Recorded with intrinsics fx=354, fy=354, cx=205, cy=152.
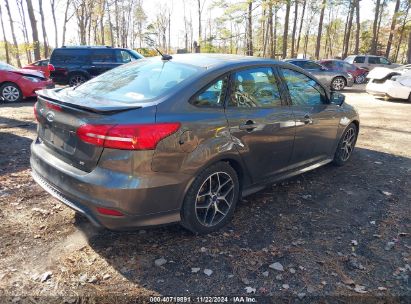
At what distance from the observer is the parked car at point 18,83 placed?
1044cm

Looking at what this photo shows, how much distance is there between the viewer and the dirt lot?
106 inches

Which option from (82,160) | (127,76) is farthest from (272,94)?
(82,160)

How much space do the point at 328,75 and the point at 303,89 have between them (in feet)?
47.2

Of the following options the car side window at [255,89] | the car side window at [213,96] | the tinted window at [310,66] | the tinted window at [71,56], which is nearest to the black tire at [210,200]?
the car side window at [213,96]

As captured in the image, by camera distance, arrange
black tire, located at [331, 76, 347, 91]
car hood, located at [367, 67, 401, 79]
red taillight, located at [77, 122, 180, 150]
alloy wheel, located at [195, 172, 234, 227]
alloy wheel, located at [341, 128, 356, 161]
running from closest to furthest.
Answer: red taillight, located at [77, 122, 180, 150] < alloy wheel, located at [195, 172, 234, 227] < alloy wheel, located at [341, 128, 356, 161] < car hood, located at [367, 67, 401, 79] < black tire, located at [331, 76, 347, 91]

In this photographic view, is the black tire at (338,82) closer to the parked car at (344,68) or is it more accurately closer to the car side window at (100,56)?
the parked car at (344,68)

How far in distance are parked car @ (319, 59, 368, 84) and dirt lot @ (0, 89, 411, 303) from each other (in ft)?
49.3

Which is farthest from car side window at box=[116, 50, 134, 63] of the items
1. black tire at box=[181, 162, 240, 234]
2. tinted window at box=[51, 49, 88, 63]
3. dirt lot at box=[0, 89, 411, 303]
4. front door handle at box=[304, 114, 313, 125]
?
black tire at box=[181, 162, 240, 234]

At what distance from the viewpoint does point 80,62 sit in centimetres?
1354

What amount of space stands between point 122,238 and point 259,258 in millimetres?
1263

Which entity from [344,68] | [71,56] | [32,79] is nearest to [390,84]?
[344,68]

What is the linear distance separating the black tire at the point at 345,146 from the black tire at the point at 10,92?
9.46 metres

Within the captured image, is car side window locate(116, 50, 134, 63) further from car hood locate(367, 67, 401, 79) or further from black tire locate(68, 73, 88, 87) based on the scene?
car hood locate(367, 67, 401, 79)

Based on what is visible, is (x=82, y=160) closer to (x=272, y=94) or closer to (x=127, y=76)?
(x=127, y=76)
